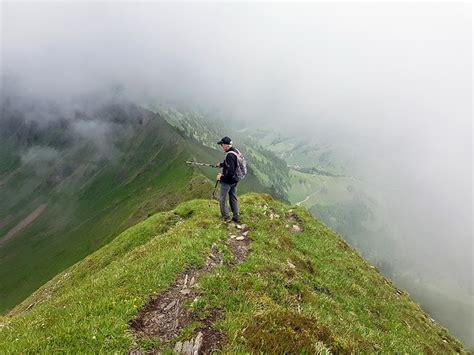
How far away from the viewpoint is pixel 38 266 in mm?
199375

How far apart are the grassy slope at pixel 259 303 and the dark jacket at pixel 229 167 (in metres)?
3.17

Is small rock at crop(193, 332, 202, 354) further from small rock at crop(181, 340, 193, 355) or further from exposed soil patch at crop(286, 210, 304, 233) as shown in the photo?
exposed soil patch at crop(286, 210, 304, 233)

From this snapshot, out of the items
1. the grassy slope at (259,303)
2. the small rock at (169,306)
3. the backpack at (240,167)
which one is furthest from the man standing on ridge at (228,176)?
the small rock at (169,306)

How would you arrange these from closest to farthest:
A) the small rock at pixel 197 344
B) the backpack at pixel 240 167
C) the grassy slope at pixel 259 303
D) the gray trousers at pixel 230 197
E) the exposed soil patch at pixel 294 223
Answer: the small rock at pixel 197 344 < the grassy slope at pixel 259 303 < the backpack at pixel 240 167 < the gray trousers at pixel 230 197 < the exposed soil patch at pixel 294 223

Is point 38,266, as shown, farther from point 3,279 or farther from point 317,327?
point 317,327

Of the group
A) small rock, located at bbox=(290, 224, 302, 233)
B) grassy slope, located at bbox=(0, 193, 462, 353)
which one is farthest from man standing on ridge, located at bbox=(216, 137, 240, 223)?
small rock, located at bbox=(290, 224, 302, 233)

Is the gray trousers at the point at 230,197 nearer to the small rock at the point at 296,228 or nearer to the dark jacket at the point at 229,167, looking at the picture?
the dark jacket at the point at 229,167

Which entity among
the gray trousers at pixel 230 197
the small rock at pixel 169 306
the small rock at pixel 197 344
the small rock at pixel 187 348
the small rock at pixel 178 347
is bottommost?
the gray trousers at pixel 230 197

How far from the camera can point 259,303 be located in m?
15.3

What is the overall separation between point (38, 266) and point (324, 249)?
8035 inches

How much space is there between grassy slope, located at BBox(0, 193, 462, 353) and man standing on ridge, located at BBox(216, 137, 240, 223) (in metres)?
1.42

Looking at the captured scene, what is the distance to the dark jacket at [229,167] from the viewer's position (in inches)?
1009

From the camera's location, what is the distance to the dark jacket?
25.6 metres

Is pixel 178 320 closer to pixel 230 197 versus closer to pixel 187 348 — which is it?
pixel 187 348
